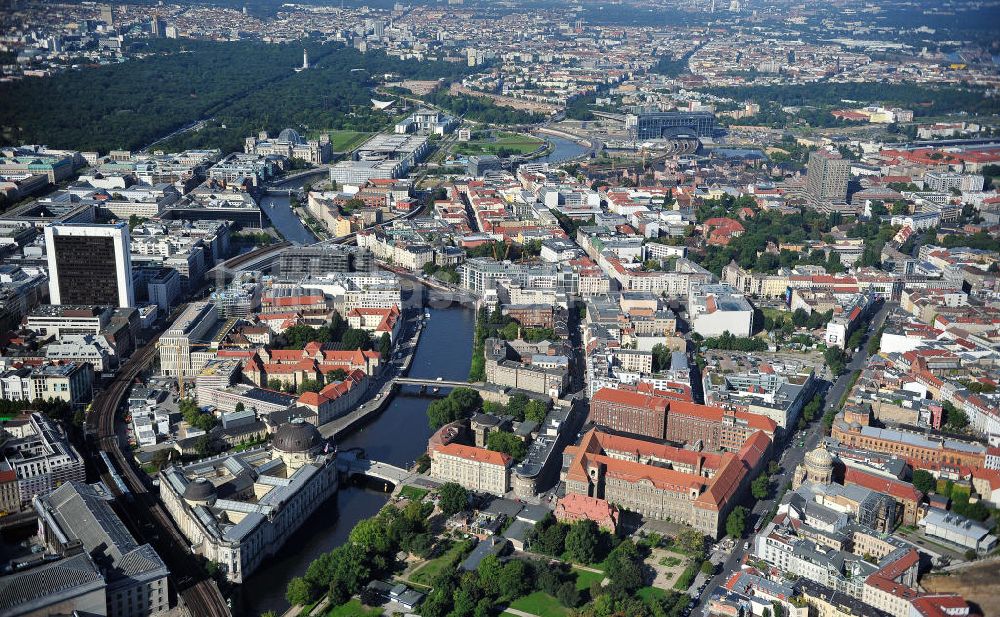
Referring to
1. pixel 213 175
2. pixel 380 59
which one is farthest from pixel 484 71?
pixel 213 175

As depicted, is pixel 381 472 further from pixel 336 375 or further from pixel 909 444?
pixel 909 444

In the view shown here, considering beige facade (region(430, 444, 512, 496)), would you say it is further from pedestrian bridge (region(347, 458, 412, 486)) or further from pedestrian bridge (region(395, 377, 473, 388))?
pedestrian bridge (region(395, 377, 473, 388))

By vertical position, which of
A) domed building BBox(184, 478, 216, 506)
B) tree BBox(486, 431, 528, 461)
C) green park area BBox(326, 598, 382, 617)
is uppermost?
domed building BBox(184, 478, 216, 506)

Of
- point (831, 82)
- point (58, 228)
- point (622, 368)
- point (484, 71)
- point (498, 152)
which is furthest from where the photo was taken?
point (484, 71)

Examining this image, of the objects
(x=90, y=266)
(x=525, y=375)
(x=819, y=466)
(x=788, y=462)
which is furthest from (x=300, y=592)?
(x=90, y=266)

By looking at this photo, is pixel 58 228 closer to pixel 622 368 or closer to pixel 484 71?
pixel 622 368

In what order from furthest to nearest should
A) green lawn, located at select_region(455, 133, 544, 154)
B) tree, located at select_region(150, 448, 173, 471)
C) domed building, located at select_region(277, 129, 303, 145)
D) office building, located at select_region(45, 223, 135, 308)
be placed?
green lawn, located at select_region(455, 133, 544, 154), domed building, located at select_region(277, 129, 303, 145), office building, located at select_region(45, 223, 135, 308), tree, located at select_region(150, 448, 173, 471)

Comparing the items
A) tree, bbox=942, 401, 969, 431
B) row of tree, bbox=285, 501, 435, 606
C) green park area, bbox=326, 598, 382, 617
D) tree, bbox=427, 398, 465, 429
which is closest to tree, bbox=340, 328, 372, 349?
tree, bbox=427, 398, 465, 429

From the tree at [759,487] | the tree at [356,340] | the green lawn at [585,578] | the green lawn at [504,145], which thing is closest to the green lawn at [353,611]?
the green lawn at [585,578]
